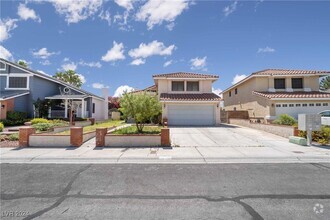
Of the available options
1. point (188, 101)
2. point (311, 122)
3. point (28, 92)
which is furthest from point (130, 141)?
point (28, 92)

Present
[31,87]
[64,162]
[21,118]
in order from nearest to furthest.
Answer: [64,162] < [21,118] < [31,87]

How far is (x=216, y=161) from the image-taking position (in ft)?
27.7

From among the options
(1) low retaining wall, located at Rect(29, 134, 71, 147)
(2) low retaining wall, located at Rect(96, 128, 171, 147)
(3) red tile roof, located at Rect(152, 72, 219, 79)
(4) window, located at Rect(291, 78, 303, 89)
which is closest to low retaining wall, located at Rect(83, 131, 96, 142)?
(1) low retaining wall, located at Rect(29, 134, 71, 147)

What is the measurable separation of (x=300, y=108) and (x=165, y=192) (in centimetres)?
2139

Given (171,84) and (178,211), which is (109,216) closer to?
(178,211)

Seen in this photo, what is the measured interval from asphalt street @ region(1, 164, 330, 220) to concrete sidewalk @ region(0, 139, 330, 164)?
911 millimetres

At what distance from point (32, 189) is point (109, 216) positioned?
2782 millimetres

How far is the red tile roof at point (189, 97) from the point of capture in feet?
72.3

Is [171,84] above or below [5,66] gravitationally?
below

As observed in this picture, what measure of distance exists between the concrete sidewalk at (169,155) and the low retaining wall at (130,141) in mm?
705

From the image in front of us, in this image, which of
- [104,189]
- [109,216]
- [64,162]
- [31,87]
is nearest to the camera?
[109,216]

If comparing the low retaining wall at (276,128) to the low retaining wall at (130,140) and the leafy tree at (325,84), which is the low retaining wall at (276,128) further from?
→ the leafy tree at (325,84)

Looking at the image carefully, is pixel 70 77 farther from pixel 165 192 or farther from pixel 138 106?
pixel 165 192

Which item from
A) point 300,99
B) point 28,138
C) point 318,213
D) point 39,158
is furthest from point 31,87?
point 300,99
